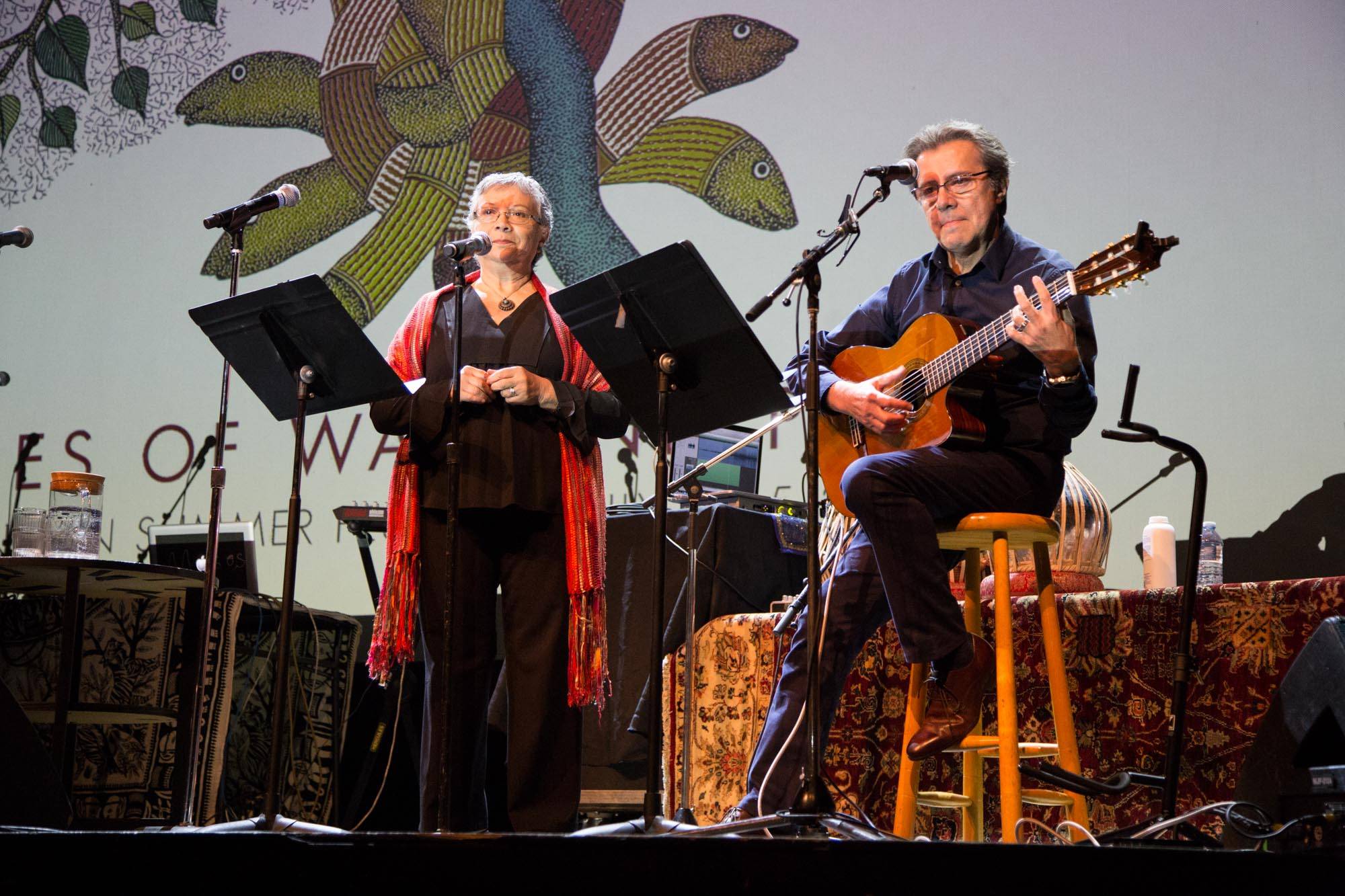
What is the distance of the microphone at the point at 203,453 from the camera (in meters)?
4.67

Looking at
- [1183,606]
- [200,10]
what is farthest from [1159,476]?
[200,10]

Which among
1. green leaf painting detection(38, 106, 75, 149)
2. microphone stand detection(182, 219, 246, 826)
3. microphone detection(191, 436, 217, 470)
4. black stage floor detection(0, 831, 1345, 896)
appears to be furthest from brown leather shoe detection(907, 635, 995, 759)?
green leaf painting detection(38, 106, 75, 149)

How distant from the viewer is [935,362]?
9.14 ft

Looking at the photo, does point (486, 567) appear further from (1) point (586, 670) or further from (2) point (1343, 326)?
(2) point (1343, 326)

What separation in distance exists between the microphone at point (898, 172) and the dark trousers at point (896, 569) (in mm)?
581

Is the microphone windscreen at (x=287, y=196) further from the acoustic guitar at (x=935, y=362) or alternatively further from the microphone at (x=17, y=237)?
the acoustic guitar at (x=935, y=362)

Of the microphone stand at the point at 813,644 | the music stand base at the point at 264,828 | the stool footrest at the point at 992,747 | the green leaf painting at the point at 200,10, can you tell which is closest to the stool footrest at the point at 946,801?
the stool footrest at the point at 992,747

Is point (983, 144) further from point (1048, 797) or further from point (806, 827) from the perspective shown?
point (806, 827)

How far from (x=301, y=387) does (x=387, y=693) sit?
2080 mm

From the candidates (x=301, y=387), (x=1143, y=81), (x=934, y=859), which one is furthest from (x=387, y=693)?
(x=1143, y=81)

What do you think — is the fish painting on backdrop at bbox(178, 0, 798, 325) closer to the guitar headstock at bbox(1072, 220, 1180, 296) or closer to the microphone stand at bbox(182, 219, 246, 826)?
the microphone stand at bbox(182, 219, 246, 826)

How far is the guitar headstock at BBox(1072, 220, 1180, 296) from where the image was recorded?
7.88ft

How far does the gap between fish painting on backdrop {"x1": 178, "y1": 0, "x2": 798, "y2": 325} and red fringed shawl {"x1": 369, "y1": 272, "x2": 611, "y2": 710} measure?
7.75ft

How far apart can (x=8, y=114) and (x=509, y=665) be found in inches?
199
